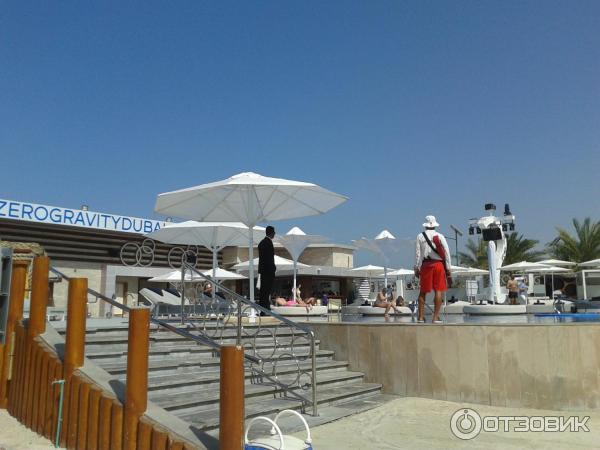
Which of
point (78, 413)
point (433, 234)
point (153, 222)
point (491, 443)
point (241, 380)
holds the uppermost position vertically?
point (153, 222)

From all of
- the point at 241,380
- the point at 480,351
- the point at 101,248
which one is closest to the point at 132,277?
the point at 101,248

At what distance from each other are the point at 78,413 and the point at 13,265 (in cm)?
218

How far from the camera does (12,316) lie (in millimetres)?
6578

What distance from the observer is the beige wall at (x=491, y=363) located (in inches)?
286

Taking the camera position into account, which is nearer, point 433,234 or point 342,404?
point 342,404

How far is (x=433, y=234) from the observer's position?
897 centimetres

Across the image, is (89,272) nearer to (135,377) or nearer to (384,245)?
(384,245)

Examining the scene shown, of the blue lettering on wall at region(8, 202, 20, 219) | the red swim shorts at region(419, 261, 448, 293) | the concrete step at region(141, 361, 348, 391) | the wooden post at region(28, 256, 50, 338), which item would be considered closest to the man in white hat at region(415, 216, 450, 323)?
the red swim shorts at region(419, 261, 448, 293)

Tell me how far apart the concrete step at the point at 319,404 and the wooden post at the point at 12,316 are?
7.73 feet

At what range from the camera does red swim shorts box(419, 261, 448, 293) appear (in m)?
8.85

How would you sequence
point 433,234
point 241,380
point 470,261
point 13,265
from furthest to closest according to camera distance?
point 470,261 < point 433,234 < point 13,265 < point 241,380

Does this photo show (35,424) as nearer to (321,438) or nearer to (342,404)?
(321,438)

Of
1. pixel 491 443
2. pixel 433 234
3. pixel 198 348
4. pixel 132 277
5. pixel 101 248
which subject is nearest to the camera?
pixel 491 443

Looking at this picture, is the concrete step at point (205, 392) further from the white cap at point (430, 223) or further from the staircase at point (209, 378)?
the white cap at point (430, 223)
